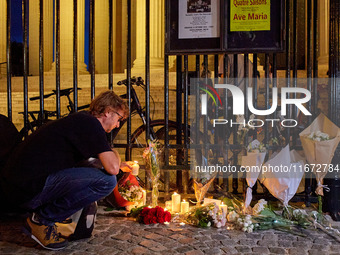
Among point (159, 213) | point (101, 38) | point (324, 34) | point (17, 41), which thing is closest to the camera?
point (159, 213)

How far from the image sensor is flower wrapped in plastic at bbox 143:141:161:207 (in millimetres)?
4707

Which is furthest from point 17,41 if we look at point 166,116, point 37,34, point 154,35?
point 166,116

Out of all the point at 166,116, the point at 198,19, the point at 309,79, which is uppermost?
the point at 198,19

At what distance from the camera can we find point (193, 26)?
191 inches

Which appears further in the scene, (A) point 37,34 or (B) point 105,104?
(A) point 37,34

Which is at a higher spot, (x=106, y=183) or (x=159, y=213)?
(x=106, y=183)

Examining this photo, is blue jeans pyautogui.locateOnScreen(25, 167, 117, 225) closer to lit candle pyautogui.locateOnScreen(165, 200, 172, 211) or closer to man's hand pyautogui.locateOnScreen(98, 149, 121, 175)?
man's hand pyautogui.locateOnScreen(98, 149, 121, 175)

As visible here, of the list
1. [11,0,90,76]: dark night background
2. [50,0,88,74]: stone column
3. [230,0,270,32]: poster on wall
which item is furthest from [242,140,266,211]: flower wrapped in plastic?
[11,0,90,76]: dark night background

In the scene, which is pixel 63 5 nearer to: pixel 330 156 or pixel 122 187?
pixel 122 187

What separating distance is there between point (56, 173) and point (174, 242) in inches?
50.4

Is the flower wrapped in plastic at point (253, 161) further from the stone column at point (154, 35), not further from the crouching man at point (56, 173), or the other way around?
the stone column at point (154, 35)

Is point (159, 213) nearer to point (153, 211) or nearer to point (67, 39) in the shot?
point (153, 211)

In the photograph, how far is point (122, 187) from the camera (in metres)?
4.79

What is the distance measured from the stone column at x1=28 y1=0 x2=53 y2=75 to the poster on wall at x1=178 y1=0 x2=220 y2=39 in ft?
47.7
